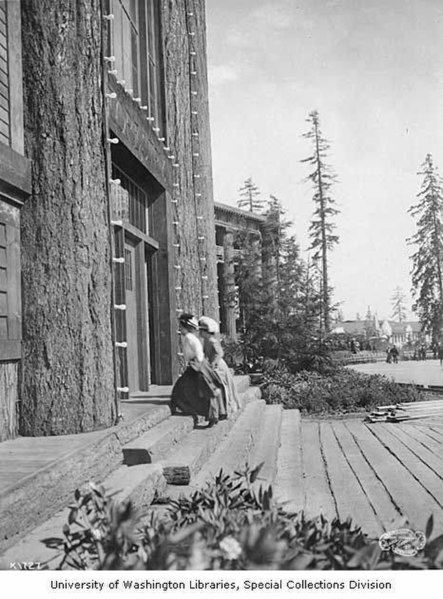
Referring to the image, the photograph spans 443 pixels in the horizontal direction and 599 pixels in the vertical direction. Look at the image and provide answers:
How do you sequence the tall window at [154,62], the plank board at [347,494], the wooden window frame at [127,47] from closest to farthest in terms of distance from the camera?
the plank board at [347,494] < the wooden window frame at [127,47] < the tall window at [154,62]

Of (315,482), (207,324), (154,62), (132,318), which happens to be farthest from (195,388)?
(154,62)

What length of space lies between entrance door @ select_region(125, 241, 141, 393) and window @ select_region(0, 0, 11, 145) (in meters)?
3.01

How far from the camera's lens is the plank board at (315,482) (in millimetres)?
3994

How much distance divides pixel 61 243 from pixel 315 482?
2.47 meters

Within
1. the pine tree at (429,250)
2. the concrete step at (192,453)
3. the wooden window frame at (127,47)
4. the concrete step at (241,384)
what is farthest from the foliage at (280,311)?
the concrete step at (192,453)

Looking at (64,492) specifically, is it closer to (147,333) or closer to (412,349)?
(147,333)

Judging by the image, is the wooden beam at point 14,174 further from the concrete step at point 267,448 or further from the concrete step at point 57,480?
the concrete step at point 267,448

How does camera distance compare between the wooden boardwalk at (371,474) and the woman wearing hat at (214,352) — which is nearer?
the wooden boardwalk at (371,474)

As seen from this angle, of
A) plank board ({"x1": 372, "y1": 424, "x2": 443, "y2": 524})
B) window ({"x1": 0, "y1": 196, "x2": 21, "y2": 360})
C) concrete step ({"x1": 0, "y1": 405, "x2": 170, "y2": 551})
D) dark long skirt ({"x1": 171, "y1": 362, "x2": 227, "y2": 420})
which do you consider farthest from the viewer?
dark long skirt ({"x1": 171, "y1": 362, "x2": 227, "y2": 420})

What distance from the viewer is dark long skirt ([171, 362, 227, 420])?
5.59 meters

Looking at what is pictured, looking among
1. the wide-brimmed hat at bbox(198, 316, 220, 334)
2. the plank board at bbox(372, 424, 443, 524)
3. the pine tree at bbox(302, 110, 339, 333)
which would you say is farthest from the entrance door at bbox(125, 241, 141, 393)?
the plank board at bbox(372, 424, 443, 524)

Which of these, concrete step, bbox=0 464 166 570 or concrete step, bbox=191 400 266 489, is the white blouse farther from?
concrete step, bbox=0 464 166 570

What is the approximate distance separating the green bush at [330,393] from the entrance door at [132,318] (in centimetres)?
317

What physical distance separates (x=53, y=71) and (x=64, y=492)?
2773 mm
